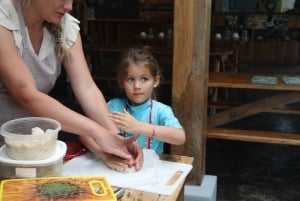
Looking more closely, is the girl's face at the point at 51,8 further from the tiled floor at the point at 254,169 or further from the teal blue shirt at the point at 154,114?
the tiled floor at the point at 254,169

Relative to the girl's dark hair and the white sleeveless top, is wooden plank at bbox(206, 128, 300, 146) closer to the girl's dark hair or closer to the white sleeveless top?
the girl's dark hair

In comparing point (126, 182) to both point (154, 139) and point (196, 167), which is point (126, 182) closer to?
point (154, 139)

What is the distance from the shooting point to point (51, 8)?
4.62 ft

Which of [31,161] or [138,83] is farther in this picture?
[138,83]

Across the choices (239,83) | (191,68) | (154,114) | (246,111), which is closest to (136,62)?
(154,114)

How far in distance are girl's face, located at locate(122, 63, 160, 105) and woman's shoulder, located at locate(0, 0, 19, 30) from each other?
0.72m

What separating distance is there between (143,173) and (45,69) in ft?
1.69

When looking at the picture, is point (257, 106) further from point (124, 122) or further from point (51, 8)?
point (51, 8)

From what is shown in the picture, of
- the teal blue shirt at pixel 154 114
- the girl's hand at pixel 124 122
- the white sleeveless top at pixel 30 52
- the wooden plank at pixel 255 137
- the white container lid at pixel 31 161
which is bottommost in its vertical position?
the wooden plank at pixel 255 137

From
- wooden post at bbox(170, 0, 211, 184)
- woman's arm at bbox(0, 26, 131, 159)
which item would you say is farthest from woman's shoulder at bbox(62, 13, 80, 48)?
wooden post at bbox(170, 0, 211, 184)

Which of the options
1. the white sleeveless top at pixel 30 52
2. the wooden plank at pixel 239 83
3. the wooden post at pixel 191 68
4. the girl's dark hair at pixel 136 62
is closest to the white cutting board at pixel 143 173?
the white sleeveless top at pixel 30 52

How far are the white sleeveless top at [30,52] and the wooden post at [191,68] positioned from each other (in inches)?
33.1

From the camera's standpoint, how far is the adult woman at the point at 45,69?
51.6 inches

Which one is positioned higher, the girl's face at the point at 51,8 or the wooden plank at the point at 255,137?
the girl's face at the point at 51,8
